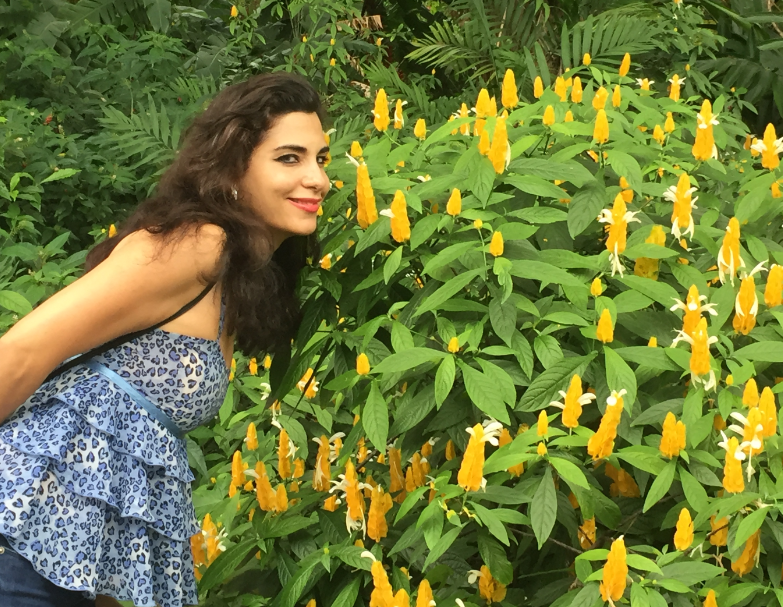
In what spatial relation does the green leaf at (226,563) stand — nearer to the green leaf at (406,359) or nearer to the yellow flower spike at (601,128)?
the green leaf at (406,359)

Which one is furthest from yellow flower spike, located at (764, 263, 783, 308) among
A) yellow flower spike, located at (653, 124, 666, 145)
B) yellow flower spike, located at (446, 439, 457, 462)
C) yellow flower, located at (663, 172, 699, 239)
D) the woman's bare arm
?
the woman's bare arm

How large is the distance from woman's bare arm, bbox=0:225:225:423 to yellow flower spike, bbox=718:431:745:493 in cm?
87

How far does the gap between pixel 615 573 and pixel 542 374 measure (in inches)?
13.3

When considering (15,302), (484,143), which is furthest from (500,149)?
(15,302)

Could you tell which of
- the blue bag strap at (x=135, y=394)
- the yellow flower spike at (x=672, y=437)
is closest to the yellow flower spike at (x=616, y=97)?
the yellow flower spike at (x=672, y=437)

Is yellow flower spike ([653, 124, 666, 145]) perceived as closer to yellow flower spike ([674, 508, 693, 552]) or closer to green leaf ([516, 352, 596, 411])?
green leaf ([516, 352, 596, 411])

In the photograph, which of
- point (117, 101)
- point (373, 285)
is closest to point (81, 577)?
point (373, 285)

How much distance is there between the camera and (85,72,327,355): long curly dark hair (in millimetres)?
1616

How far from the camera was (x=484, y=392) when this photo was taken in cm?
133

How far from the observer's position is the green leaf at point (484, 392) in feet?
4.30

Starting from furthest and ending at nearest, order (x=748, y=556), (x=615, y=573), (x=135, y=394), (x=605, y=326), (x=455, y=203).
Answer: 1. (x=135, y=394)
2. (x=455, y=203)
3. (x=605, y=326)
4. (x=748, y=556)
5. (x=615, y=573)

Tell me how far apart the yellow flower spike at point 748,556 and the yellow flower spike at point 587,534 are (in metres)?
0.25

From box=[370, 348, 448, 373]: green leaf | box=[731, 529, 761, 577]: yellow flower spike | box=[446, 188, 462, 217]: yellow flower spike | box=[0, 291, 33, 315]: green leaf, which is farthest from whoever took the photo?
box=[0, 291, 33, 315]: green leaf

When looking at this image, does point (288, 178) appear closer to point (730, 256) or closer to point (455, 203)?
point (455, 203)
